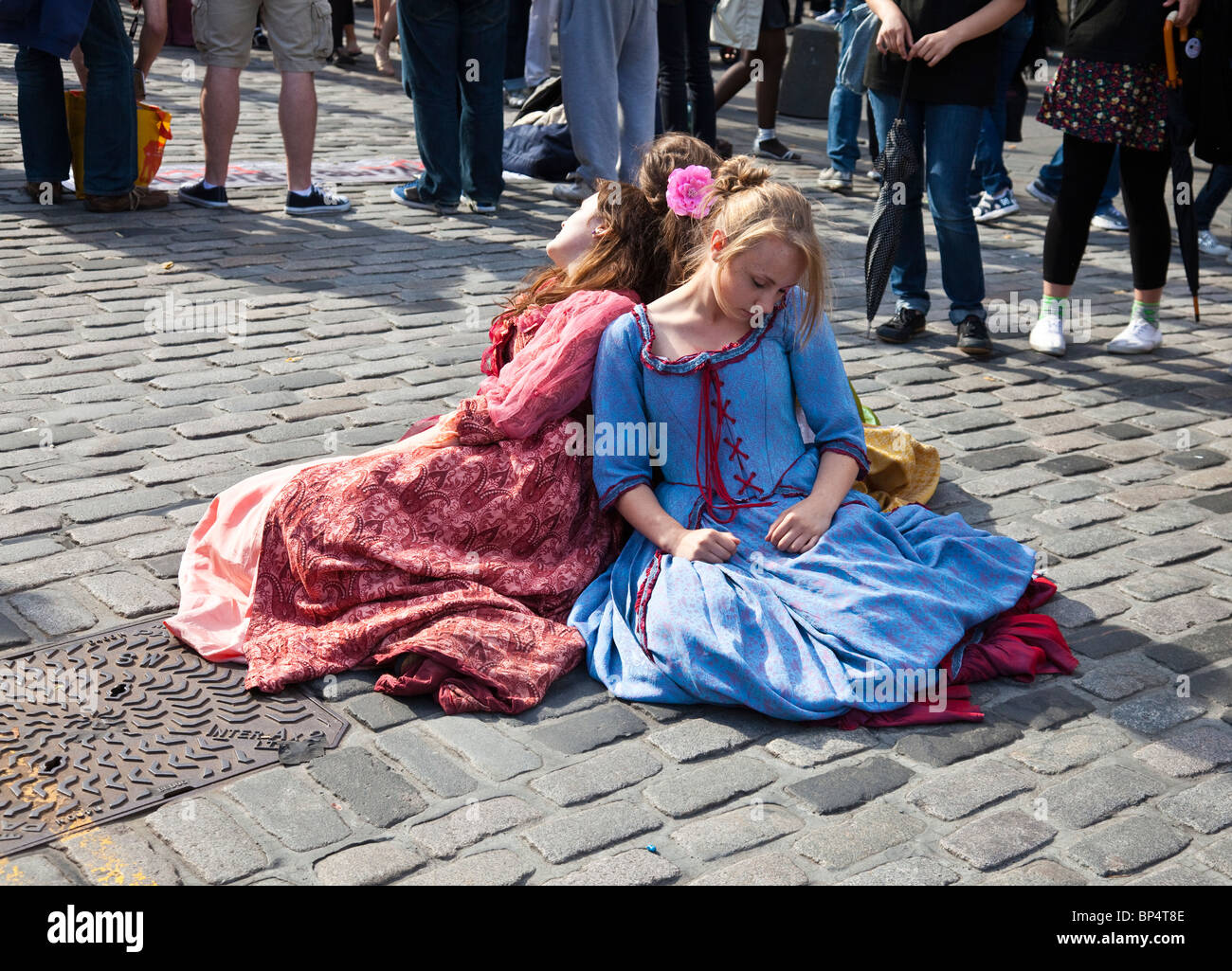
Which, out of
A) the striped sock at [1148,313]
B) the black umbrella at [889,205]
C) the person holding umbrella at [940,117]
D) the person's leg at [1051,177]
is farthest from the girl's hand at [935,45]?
the person's leg at [1051,177]

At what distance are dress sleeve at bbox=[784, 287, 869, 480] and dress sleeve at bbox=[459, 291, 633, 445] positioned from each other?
1.55 feet

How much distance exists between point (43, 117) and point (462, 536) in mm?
4636

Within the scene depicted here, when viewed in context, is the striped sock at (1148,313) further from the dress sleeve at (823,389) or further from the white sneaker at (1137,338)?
A: the dress sleeve at (823,389)

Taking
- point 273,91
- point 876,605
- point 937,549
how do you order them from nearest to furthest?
point 876,605 < point 937,549 < point 273,91

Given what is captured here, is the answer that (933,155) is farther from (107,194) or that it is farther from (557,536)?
(107,194)

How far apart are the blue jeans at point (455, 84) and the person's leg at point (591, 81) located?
39 cm

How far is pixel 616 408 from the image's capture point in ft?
10.9

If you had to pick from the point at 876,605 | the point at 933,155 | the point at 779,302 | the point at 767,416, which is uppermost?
the point at 933,155

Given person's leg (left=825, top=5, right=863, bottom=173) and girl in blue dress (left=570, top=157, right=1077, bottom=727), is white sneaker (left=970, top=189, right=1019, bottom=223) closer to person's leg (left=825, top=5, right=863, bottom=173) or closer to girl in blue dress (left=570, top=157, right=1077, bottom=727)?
person's leg (left=825, top=5, right=863, bottom=173)

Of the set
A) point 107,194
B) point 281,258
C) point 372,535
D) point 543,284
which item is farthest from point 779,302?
point 107,194

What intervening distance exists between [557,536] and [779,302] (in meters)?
0.83

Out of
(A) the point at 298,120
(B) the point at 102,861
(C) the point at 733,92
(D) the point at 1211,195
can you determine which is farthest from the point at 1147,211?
(B) the point at 102,861

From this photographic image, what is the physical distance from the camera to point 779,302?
11.3 ft
